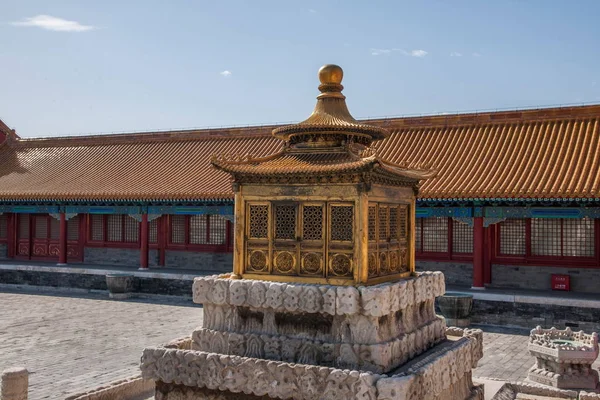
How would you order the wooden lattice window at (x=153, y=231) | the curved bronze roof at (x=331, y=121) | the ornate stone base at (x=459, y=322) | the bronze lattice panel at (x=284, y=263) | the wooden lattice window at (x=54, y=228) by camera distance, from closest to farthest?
the bronze lattice panel at (x=284, y=263)
the curved bronze roof at (x=331, y=121)
the ornate stone base at (x=459, y=322)
the wooden lattice window at (x=153, y=231)
the wooden lattice window at (x=54, y=228)

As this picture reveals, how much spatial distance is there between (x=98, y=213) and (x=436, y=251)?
1341 cm

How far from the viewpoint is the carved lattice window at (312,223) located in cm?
878

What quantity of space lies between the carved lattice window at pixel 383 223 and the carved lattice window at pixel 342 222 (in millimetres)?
654

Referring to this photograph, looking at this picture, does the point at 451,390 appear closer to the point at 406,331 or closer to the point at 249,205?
the point at 406,331

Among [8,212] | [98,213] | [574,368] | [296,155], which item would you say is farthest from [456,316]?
[8,212]

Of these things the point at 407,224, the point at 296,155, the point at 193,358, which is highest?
the point at 296,155

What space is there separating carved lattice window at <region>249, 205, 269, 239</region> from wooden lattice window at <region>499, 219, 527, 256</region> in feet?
39.6

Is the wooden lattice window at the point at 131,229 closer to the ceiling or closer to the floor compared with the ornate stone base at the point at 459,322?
closer to the ceiling

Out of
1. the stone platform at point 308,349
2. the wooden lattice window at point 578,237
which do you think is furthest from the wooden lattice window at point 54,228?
the wooden lattice window at point 578,237

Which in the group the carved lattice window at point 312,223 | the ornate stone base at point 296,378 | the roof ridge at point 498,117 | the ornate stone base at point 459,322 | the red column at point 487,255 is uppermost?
the roof ridge at point 498,117

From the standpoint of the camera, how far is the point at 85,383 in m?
10.9

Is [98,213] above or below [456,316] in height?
above

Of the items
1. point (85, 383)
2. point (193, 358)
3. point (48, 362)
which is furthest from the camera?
point (48, 362)

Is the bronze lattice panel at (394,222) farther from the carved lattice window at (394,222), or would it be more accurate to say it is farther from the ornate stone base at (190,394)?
the ornate stone base at (190,394)
